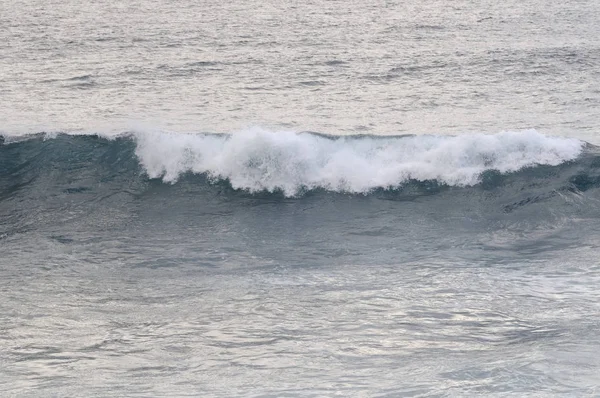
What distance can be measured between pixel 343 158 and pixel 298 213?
129cm

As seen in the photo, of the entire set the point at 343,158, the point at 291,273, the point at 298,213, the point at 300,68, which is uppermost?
the point at 300,68

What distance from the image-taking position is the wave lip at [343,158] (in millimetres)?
11219

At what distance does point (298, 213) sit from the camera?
10617 millimetres

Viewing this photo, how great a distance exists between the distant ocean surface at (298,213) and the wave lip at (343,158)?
0.03 meters

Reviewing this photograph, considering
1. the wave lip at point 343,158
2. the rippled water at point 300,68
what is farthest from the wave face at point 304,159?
the rippled water at point 300,68

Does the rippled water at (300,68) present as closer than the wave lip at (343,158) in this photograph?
No

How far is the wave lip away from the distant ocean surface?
29 mm

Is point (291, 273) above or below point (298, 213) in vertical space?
below

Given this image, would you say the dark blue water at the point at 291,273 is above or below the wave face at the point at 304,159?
below

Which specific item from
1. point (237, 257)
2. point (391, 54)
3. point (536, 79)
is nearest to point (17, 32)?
point (391, 54)

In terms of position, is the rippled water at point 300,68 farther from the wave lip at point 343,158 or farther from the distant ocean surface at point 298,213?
the wave lip at point 343,158

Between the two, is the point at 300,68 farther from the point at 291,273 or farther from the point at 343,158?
the point at 291,273

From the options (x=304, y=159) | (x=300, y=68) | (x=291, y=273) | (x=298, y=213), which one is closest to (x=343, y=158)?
(x=304, y=159)

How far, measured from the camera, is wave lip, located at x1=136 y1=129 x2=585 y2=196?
11219 millimetres
